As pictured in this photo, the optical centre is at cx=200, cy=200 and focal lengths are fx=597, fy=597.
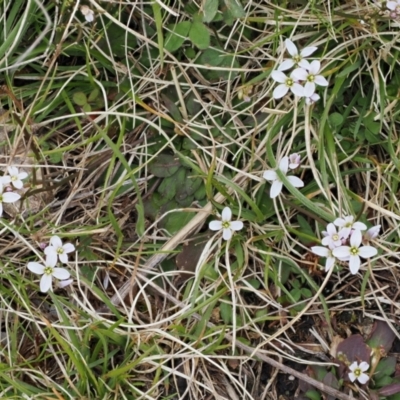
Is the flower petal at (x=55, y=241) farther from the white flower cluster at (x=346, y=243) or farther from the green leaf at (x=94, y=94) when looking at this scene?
the white flower cluster at (x=346, y=243)

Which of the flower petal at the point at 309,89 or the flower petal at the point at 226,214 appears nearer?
the flower petal at the point at 309,89

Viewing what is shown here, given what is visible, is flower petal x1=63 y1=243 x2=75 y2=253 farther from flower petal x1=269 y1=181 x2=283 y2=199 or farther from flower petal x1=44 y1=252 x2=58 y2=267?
flower petal x1=269 y1=181 x2=283 y2=199

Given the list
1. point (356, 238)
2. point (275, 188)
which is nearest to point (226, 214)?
point (275, 188)

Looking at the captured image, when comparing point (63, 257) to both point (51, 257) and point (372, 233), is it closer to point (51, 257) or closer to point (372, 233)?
point (51, 257)

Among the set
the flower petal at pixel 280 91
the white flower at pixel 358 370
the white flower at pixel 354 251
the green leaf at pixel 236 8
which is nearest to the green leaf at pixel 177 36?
the green leaf at pixel 236 8

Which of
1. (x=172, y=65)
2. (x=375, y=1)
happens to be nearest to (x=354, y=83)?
(x=375, y=1)

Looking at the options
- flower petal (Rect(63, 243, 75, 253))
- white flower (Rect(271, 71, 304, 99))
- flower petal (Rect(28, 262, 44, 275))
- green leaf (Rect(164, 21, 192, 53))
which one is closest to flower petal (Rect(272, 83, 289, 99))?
white flower (Rect(271, 71, 304, 99))
